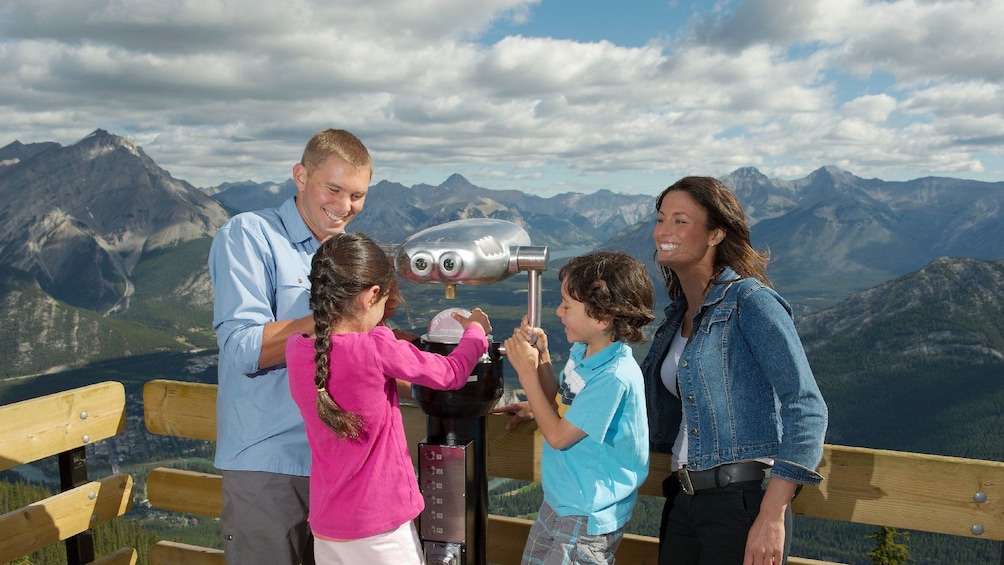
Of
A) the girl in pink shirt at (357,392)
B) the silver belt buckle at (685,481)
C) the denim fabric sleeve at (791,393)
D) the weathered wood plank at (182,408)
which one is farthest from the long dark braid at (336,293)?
the weathered wood plank at (182,408)

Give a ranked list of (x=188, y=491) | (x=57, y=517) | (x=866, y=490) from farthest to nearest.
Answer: (x=188, y=491)
(x=57, y=517)
(x=866, y=490)

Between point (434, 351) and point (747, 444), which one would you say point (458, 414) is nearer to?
point (434, 351)

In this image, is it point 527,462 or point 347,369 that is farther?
point 527,462

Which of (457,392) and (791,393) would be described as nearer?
(791,393)

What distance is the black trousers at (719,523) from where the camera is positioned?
2.12 metres

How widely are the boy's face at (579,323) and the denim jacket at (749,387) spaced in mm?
266

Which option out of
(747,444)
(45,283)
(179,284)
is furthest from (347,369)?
(45,283)

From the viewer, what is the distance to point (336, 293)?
6.77ft

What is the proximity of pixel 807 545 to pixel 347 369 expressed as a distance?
78.4 meters

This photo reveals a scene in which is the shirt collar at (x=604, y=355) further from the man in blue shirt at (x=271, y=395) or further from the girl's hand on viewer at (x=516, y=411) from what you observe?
the man in blue shirt at (x=271, y=395)

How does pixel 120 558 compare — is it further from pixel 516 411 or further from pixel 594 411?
pixel 594 411

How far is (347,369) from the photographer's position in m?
2.07

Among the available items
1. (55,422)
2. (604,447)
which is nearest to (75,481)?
(55,422)

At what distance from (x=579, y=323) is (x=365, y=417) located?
0.67m
